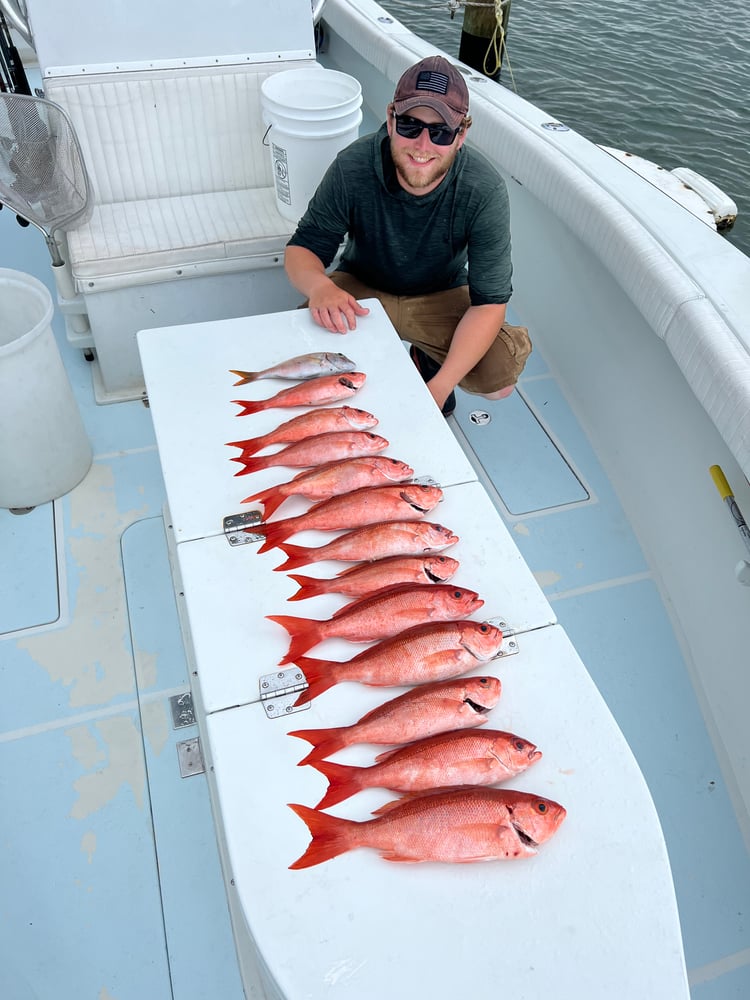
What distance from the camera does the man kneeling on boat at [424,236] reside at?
83.0 inches

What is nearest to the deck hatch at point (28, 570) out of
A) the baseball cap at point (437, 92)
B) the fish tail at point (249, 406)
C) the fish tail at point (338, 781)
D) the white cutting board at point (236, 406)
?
the white cutting board at point (236, 406)

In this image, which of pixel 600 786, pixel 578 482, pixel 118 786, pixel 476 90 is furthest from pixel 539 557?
pixel 476 90

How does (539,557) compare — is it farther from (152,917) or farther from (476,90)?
(476,90)

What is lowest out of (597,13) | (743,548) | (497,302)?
(597,13)

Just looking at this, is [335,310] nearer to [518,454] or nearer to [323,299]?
[323,299]

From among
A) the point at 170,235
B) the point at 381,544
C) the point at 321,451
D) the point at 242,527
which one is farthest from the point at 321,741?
the point at 170,235

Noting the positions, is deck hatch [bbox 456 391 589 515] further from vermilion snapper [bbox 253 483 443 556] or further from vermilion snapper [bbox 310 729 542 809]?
vermilion snapper [bbox 310 729 542 809]

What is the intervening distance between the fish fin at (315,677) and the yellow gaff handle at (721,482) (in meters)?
1.37

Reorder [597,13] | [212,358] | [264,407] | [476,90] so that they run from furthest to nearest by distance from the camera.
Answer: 1. [597,13]
2. [476,90]
3. [212,358]
4. [264,407]

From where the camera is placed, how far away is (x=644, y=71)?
29.0ft

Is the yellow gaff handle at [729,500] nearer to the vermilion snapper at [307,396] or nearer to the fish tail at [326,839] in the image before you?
the vermilion snapper at [307,396]

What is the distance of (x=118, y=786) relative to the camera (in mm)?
2004

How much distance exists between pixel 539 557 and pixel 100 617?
1.55 metres

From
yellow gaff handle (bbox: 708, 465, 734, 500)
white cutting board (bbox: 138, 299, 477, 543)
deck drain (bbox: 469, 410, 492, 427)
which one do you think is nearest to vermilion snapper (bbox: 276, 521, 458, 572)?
white cutting board (bbox: 138, 299, 477, 543)
